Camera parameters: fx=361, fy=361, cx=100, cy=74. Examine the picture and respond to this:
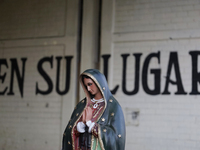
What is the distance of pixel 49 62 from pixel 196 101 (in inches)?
135

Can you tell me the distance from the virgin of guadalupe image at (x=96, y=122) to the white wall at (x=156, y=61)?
332 centimetres

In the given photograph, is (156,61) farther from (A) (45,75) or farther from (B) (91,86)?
(B) (91,86)

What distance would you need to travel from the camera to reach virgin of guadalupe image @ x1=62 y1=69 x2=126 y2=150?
388 centimetres

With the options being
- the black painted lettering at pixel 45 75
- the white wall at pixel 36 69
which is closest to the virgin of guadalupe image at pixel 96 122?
the white wall at pixel 36 69

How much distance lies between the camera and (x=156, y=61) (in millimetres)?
7461

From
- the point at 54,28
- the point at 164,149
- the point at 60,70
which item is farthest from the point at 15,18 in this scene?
the point at 164,149

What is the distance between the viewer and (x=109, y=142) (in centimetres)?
388

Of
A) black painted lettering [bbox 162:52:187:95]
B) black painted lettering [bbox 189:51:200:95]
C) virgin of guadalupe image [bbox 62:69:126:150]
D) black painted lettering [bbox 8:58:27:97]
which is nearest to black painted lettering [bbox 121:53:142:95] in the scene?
black painted lettering [bbox 162:52:187:95]

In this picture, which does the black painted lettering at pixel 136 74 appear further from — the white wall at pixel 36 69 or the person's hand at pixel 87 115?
the person's hand at pixel 87 115

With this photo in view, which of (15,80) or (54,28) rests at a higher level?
(54,28)

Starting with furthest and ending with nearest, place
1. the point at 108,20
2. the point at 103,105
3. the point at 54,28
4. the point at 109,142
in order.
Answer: the point at 54,28, the point at 108,20, the point at 103,105, the point at 109,142

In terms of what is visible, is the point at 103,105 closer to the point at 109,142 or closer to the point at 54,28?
the point at 109,142

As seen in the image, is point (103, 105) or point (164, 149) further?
point (164, 149)

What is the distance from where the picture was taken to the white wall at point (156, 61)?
712cm
